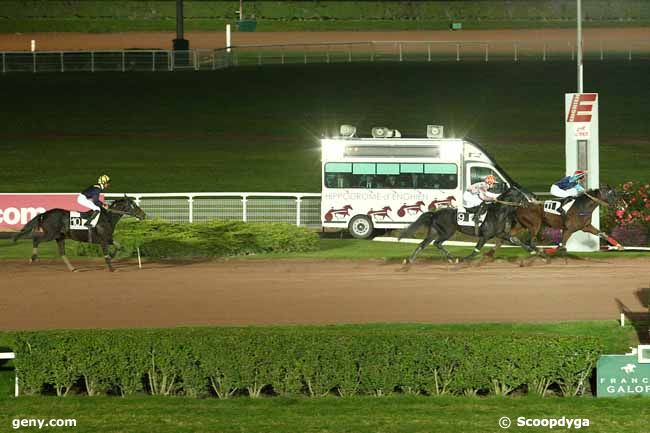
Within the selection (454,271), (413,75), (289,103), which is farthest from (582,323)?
(413,75)

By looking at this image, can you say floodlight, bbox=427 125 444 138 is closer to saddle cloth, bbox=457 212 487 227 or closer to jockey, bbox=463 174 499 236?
jockey, bbox=463 174 499 236

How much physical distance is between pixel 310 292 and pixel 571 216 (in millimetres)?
5071

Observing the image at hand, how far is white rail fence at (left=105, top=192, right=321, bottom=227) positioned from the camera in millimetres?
27047

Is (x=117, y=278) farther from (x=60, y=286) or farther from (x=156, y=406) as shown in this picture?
(x=156, y=406)

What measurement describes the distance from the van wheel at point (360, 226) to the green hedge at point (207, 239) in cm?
195

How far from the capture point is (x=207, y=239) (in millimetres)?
24391

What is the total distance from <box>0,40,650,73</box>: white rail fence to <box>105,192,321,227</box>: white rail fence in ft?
76.7

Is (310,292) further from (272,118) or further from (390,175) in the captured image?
(272,118)

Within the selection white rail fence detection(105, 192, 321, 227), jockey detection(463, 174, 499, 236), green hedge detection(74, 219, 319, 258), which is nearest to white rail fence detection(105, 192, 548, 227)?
white rail fence detection(105, 192, 321, 227)

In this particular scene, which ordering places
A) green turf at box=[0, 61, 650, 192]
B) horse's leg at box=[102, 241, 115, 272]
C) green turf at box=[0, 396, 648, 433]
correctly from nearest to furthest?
1. green turf at box=[0, 396, 648, 433]
2. horse's leg at box=[102, 241, 115, 272]
3. green turf at box=[0, 61, 650, 192]

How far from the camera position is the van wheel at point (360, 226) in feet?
88.8

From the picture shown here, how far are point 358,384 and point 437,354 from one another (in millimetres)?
850

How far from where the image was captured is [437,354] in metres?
13.9

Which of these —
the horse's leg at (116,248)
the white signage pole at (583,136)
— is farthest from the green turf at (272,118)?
the horse's leg at (116,248)
